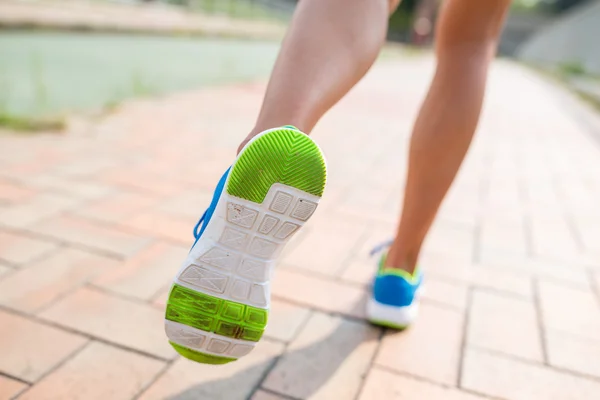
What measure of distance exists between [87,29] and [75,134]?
3120mm

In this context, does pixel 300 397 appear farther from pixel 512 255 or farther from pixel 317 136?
pixel 317 136

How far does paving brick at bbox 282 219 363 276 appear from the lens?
1.65 m

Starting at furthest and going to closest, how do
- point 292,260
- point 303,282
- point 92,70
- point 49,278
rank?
point 92,70
point 292,260
point 303,282
point 49,278

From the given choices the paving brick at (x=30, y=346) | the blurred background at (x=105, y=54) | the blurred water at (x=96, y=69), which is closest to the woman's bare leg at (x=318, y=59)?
the paving brick at (x=30, y=346)

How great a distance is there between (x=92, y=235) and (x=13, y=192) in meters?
0.46

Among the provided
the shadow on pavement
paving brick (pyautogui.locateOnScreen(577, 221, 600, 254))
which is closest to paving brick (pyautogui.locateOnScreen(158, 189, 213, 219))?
the shadow on pavement

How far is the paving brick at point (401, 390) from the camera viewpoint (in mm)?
1117

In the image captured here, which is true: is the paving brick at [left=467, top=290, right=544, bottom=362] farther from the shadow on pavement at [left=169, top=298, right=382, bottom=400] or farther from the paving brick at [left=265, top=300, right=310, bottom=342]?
the paving brick at [left=265, top=300, right=310, bottom=342]

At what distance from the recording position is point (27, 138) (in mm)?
2605

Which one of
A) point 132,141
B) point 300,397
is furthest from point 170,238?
point 132,141

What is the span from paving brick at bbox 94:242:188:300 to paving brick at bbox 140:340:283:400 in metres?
0.30

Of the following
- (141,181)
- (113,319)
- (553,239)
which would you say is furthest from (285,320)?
(553,239)

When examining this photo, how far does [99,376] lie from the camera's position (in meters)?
1.08

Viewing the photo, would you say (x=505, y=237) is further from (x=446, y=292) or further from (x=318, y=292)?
(x=318, y=292)
